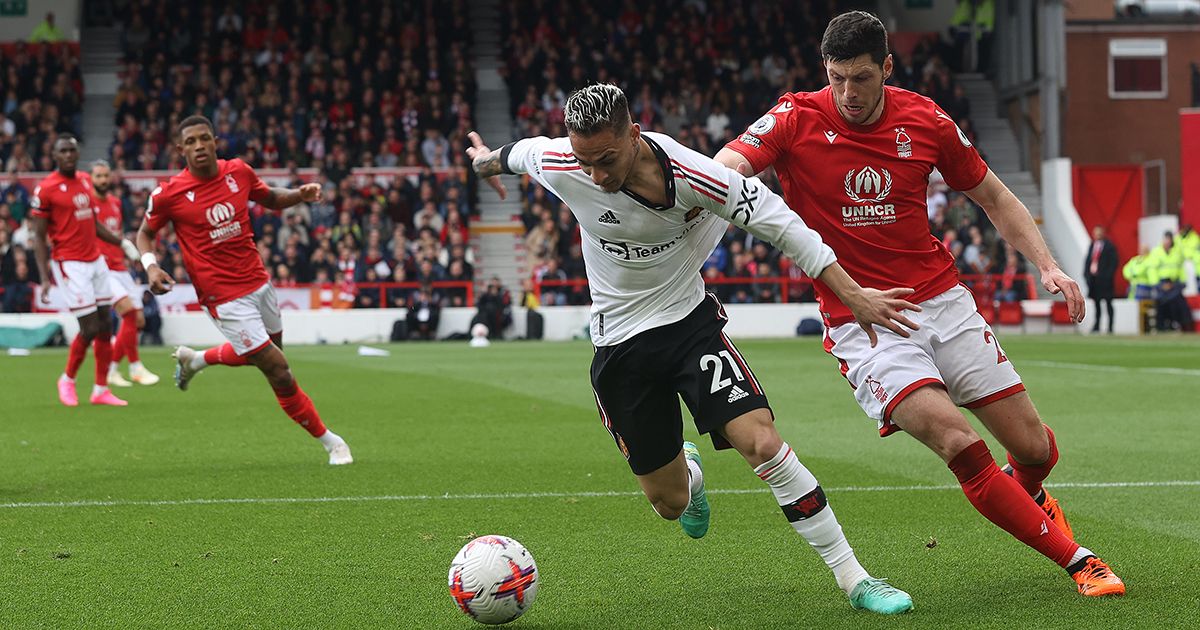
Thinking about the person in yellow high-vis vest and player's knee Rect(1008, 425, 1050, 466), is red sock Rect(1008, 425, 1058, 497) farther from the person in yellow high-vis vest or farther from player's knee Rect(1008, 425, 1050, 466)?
the person in yellow high-vis vest

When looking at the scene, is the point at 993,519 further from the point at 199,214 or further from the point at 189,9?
the point at 189,9

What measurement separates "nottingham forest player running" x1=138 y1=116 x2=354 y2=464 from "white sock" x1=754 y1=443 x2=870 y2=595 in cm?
485

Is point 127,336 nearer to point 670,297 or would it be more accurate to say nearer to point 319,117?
point 670,297

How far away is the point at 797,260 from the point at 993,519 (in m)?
1.26

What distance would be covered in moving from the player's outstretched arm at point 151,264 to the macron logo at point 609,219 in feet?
14.8

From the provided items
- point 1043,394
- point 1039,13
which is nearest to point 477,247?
point 1039,13

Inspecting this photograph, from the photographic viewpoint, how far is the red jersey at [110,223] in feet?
48.2

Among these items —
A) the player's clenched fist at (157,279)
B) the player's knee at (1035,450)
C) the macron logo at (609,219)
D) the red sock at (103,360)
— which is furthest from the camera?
the red sock at (103,360)

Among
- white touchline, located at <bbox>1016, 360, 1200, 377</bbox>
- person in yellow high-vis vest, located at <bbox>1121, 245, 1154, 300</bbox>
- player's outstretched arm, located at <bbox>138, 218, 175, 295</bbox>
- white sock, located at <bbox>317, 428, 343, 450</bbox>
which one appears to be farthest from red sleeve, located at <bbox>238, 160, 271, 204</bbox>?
person in yellow high-vis vest, located at <bbox>1121, 245, 1154, 300</bbox>

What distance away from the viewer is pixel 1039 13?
33812 mm

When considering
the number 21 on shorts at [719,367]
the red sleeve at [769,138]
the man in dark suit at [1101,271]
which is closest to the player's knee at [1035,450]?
the number 21 on shorts at [719,367]

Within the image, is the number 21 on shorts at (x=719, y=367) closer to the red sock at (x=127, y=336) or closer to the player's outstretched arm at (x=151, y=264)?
the player's outstretched arm at (x=151, y=264)

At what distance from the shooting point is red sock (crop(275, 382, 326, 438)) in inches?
362

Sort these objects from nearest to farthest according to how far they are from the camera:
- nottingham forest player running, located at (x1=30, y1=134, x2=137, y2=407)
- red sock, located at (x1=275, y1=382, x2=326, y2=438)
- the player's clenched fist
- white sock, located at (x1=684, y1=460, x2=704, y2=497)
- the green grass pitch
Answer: the green grass pitch
white sock, located at (x1=684, y1=460, x2=704, y2=497)
the player's clenched fist
red sock, located at (x1=275, y1=382, x2=326, y2=438)
nottingham forest player running, located at (x1=30, y1=134, x2=137, y2=407)
